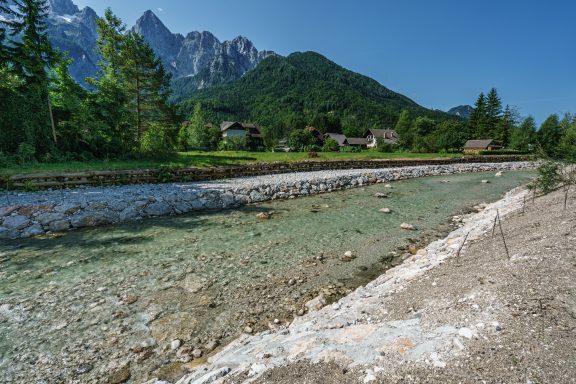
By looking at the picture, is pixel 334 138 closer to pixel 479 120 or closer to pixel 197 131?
pixel 479 120

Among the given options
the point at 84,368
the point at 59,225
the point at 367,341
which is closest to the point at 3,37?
the point at 59,225

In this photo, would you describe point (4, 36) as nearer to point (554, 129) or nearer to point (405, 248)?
point (405, 248)

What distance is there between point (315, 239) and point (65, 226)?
30.9 ft

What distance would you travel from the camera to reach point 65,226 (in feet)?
33.5

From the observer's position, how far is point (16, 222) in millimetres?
9492

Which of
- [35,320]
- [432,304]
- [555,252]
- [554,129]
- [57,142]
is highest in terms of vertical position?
[554,129]

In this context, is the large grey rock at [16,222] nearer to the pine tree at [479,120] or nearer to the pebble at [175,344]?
the pebble at [175,344]

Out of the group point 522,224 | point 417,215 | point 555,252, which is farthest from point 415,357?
point 417,215

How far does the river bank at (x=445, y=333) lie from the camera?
7.77 feet

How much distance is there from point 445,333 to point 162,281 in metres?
6.08

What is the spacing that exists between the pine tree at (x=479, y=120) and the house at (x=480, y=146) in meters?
6.98

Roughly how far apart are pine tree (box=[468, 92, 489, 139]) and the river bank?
9356 centimetres

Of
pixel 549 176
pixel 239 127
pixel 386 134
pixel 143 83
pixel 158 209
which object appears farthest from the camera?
pixel 386 134

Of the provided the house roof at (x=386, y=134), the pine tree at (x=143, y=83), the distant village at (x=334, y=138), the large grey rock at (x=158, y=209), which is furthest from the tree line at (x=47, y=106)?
the house roof at (x=386, y=134)
